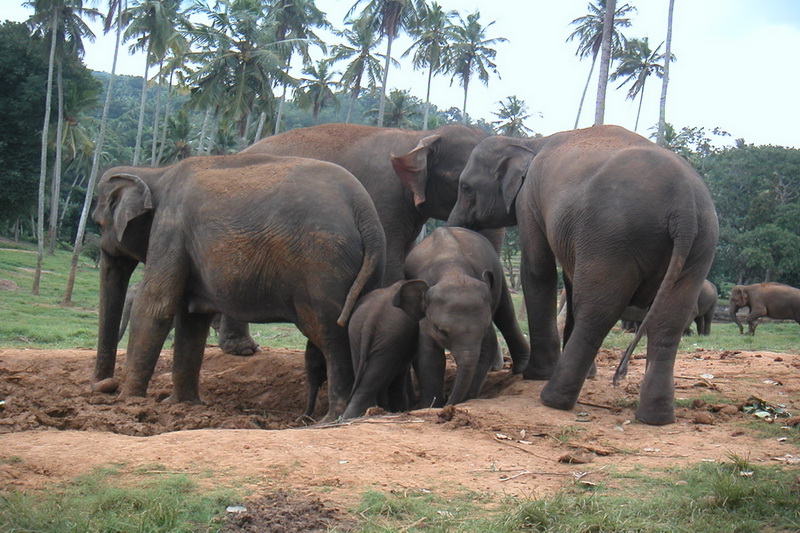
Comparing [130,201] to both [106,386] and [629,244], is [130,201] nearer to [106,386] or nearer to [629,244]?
[106,386]

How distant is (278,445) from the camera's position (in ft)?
15.1

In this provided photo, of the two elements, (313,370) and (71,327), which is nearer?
(313,370)

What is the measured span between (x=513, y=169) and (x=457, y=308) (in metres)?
2.14

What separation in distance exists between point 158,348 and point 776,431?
4973mm

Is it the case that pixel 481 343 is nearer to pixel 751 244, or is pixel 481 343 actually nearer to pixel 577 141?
pixel 577 141

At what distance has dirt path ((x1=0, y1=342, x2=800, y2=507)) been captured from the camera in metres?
4.15

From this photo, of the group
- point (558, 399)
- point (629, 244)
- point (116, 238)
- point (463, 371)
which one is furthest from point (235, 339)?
point (629, 244)

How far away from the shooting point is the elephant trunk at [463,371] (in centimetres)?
611

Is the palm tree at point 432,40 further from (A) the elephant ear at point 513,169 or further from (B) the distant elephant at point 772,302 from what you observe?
(A) the elephant ear at point 513,169

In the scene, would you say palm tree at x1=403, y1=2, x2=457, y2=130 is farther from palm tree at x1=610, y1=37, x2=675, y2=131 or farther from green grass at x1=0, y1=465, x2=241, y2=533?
green grass at x1=0, y1=465, x2=241, y2=533

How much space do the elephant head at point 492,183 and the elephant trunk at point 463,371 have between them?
86.2 inches

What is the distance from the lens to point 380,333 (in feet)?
21.1

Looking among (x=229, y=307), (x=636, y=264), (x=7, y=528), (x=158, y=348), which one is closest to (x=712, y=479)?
(x=636, y=264)

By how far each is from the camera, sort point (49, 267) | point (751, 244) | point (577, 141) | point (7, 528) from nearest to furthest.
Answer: point (7, 528) < point (577, 141) < point (49, 267) < point (751, 244)
